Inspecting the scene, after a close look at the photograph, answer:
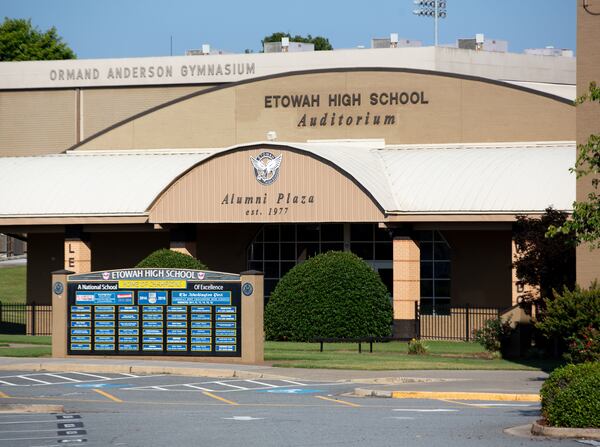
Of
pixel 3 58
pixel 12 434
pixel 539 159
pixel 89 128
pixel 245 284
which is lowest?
pixel 12 434

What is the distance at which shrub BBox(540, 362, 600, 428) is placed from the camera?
711 inches

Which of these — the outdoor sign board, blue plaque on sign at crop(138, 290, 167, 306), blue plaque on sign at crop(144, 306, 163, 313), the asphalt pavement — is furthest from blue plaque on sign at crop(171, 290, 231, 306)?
the asphalt pavement

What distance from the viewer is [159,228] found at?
4509cm

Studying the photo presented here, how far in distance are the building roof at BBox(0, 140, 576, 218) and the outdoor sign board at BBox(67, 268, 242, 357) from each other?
402 inches

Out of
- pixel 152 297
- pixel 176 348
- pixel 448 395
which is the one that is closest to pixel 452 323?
pixel 176 348

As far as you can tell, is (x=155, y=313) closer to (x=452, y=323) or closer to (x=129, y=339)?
(x=129, y=339)

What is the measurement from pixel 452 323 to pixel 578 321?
52.4ft

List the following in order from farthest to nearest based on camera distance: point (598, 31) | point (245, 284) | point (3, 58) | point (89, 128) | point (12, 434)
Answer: point (3, 58) < point (89, 128) < point (245, 284) < point (598, 31) < point (12, 434)

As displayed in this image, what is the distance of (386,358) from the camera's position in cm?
3369

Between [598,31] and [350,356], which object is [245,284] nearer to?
[350,356]

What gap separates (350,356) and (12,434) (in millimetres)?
16806

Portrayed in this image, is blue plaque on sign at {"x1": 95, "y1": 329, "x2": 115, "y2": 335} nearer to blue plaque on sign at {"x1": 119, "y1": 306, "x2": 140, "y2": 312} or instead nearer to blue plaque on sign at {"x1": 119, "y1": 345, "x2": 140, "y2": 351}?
blue plaque on sign at {"x1": 119, "y1": 345, "x2": 140, "y2": 351}

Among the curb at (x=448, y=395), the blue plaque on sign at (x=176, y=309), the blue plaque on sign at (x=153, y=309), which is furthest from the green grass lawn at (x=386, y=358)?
the curb at (x=448, y=395)

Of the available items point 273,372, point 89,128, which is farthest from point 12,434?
point 89,128
